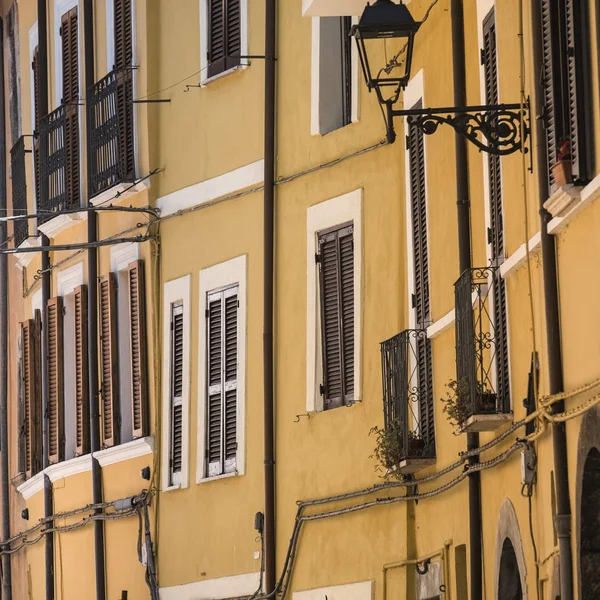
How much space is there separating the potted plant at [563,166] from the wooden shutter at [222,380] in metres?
8.94

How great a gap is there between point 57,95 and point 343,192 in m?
7.76

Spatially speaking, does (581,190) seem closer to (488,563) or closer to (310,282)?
(488,563)

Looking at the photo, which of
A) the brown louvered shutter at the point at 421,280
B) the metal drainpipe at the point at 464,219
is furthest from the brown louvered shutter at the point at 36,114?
the metal drainpipe at the point at 464,219

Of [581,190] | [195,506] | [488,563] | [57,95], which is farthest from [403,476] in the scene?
[57,95]

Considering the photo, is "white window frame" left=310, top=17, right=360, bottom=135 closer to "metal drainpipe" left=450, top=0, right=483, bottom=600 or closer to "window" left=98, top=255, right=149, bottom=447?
"metal drainpipe" left=450, top=0, right=483, bottom=600

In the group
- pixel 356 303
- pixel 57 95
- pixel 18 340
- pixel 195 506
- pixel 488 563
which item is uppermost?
pixel 57 95

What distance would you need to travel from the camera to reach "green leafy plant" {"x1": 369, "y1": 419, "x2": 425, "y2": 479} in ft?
54.9

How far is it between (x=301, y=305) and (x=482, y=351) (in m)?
4.99

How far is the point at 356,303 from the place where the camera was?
61.1 feet

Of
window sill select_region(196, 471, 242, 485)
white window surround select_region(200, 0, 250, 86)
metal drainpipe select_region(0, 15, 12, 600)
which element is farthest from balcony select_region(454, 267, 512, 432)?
metal drainpipe select_region(0, 15, 12, 600)

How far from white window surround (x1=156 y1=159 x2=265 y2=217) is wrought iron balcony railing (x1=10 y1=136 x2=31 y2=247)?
4957 mm

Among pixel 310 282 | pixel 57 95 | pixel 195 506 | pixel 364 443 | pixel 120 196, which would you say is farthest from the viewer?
pixel 57 95

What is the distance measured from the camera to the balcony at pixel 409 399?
16703mm

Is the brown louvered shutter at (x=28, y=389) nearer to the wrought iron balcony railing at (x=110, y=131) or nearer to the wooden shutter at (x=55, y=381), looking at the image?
the wooden shutter at (x=55, y=381)
